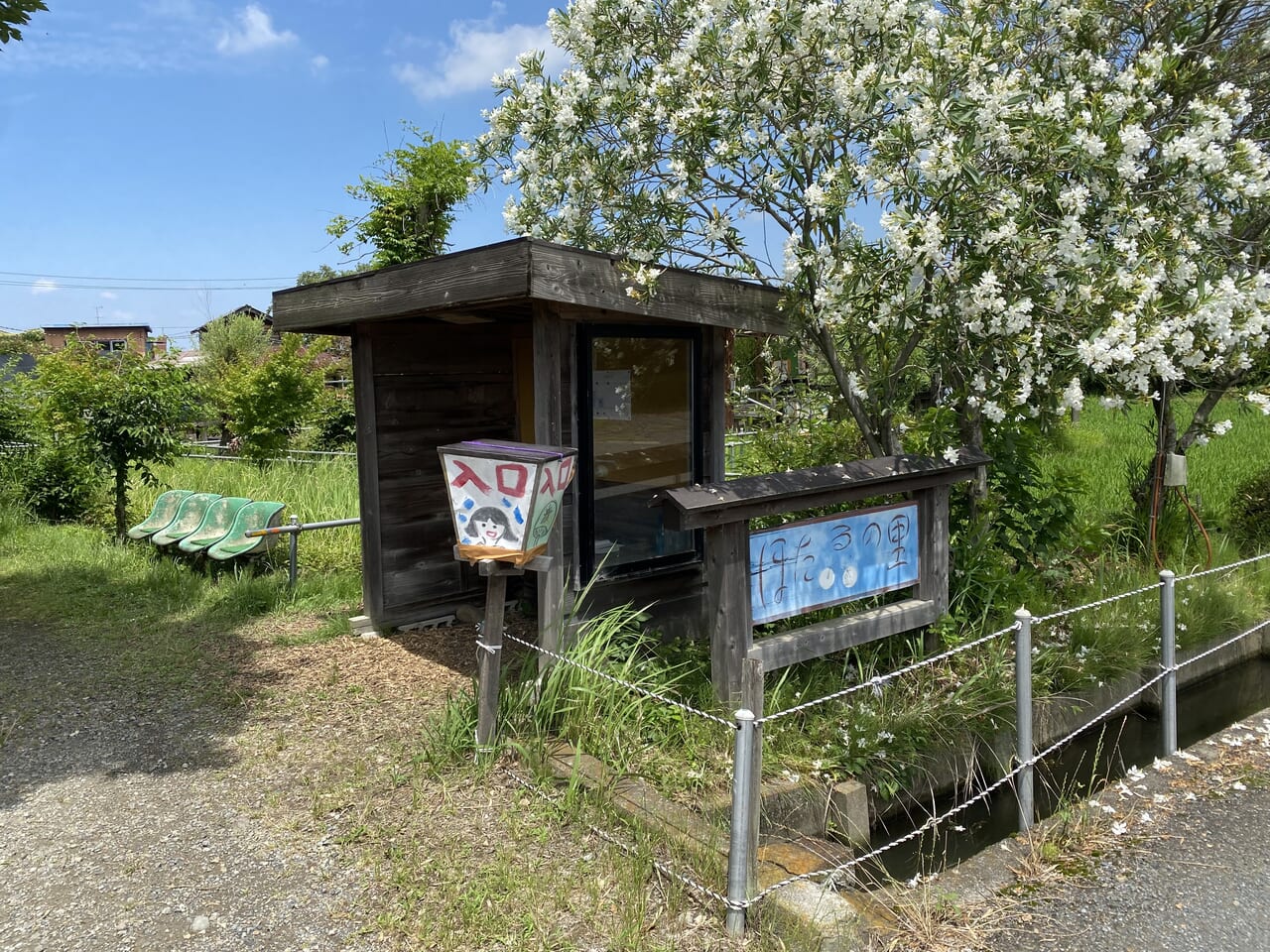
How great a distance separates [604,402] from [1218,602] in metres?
4.54

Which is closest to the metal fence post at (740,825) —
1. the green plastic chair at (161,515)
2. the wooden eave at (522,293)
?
the wooden eave at (522,293)

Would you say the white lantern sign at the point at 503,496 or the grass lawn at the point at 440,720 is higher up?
the white lantern sign at the point at 503,496

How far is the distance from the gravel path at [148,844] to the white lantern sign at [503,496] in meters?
1.31

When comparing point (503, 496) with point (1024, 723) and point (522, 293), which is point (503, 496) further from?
point (1024, 723)

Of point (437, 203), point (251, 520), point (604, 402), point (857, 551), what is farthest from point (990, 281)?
point (437, 203)

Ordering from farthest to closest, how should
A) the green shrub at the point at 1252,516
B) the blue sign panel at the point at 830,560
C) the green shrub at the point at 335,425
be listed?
1. the green shrub at the point at 335,425
2. the green shrub at the point at 1252,516
3. the blue sign panel at the point at 830,560

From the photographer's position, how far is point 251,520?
24.6 ft

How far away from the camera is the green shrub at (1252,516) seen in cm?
745

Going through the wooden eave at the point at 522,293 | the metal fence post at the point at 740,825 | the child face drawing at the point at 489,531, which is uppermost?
the wooden eave at the point at 522,293

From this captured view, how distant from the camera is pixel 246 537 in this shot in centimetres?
718

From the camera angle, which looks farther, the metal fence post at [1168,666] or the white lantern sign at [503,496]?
the metal fence post at [1168,666]

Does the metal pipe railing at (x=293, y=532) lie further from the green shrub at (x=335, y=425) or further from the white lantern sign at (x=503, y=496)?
the green shrub at (x=335, y=425)

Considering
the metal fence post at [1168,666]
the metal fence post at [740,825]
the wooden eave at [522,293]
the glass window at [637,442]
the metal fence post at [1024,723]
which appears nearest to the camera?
the metal fence post at [740,825]

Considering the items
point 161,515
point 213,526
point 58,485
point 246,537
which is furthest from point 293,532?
point 58,485
